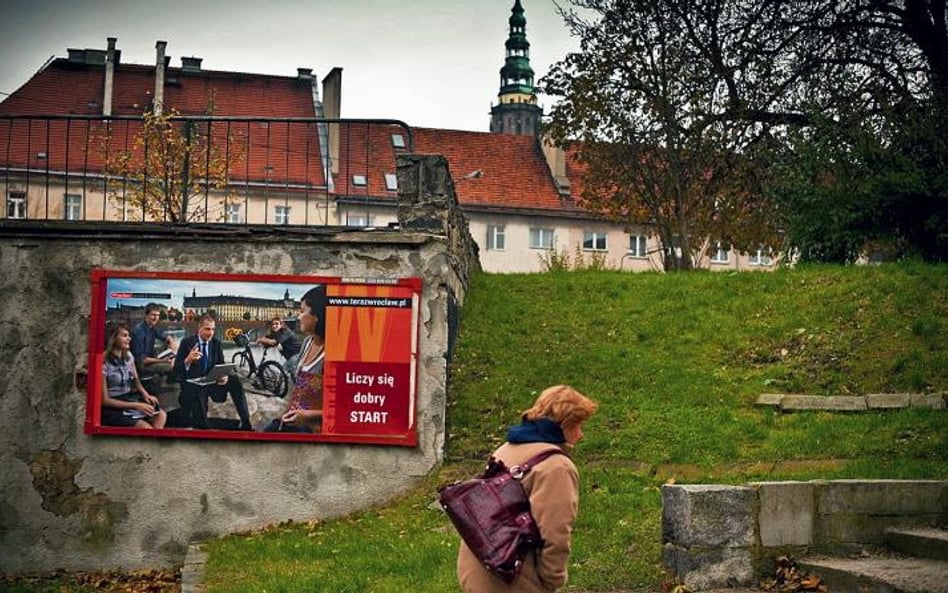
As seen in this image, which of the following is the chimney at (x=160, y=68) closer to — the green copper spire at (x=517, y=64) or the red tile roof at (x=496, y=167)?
the red tile roof at (x=496, y=167)

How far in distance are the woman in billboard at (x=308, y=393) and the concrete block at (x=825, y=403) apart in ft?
16.0

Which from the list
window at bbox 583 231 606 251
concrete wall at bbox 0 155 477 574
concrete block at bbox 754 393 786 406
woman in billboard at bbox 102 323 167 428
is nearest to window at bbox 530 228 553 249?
window at bbox 583 231 606 251

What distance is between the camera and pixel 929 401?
44.8 ft

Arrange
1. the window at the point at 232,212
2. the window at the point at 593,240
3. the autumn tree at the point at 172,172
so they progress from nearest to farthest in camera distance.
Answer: the autumn tree at the point at 172,172 < the window at the point at 232,212 < the window at the point at 593,240

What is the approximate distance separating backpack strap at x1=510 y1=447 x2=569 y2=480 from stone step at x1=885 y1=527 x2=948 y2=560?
3.71m

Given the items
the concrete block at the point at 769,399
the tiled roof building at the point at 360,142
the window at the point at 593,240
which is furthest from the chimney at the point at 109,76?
the concrete block at the point at 769,399

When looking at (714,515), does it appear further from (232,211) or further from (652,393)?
(232,211)

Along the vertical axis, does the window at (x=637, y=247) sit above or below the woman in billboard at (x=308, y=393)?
above

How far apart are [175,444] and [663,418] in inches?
200

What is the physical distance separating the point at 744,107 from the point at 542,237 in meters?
40.4

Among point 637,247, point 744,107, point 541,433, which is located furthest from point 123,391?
point 637,247

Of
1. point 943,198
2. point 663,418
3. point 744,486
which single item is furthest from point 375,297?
point 943,198

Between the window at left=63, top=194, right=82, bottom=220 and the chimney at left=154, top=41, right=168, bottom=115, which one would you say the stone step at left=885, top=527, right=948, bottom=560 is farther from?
the chimney at left=154, top=41, right=168, bottom=115

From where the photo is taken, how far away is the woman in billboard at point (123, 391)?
13.9 meters
